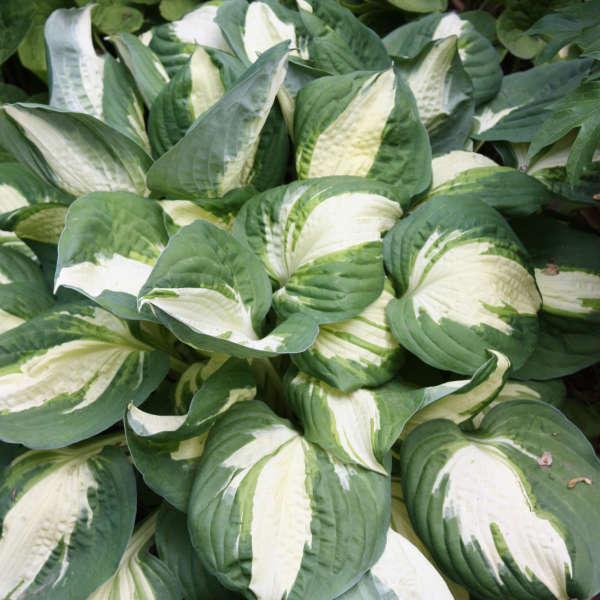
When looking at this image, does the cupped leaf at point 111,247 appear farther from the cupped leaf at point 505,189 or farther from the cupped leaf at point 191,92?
the cupped leaf at point 505,189

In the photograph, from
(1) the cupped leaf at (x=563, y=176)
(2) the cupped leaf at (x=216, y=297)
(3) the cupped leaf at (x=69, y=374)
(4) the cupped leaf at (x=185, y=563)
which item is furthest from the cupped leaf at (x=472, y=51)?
(4) the cupped leaf at (x=185, y=563)

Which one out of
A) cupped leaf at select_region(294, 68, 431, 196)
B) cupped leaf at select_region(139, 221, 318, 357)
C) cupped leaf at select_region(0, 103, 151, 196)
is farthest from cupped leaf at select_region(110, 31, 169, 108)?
cupped leaf at select_region(139, 221, 318, 357)

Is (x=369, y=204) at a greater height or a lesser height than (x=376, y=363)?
greater

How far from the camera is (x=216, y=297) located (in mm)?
717

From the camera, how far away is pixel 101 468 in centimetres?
82

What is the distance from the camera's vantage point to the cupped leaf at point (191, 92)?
2.91 ft

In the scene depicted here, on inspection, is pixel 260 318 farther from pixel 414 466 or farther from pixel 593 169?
pixel 593 169

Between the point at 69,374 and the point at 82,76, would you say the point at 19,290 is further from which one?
the point at 82,76

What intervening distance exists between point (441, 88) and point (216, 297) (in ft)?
1.58

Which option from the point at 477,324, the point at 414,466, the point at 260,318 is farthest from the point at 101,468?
the point at 477,324

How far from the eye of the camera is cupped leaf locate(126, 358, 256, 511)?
2.33 feet

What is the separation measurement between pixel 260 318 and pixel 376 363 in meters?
0.15

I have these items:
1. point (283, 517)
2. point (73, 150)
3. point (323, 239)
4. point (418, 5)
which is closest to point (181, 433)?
point (283, 517)

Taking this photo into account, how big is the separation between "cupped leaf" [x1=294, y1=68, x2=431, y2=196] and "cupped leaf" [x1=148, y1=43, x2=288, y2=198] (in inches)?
2.1
